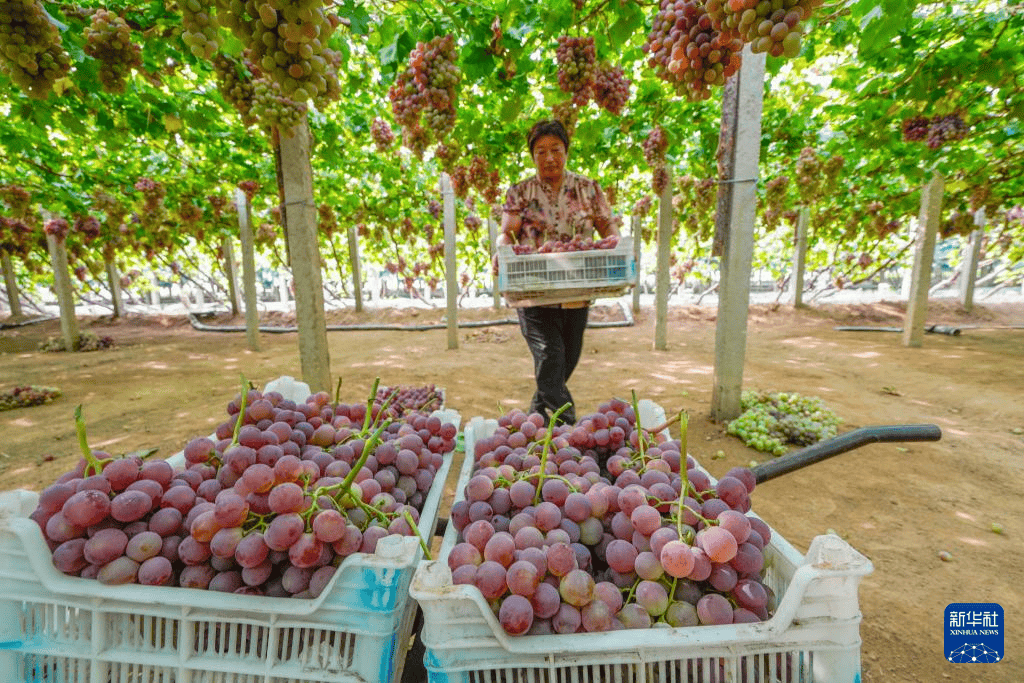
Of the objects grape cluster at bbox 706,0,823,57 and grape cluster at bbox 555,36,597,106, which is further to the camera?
grape cluster at bbox 555,36,597,106

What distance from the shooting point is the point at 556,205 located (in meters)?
2.96

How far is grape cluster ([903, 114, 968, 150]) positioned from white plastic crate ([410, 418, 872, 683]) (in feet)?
16.9

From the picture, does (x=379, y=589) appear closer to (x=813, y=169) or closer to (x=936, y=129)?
(x=936, y=129)

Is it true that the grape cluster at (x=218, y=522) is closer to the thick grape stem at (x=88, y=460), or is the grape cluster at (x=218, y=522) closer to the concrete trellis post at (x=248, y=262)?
the thick grape stem at (x=88, y=460)

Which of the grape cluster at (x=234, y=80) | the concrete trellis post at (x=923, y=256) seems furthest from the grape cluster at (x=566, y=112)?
the concrete trellis post at (x=923, y=256)

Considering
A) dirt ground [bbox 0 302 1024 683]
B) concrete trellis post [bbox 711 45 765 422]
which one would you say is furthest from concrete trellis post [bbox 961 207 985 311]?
concrete trellis post [bbox 711 45 765 422]

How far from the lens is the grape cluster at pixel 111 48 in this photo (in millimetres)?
2229

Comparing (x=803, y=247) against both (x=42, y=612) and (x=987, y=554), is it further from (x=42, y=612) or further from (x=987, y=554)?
(x=42, y=612)

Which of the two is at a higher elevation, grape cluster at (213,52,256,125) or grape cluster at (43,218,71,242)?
grape cluster at (213,52,256,125)

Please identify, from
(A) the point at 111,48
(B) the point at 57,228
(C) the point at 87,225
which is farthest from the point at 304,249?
(C) the point at 87,225

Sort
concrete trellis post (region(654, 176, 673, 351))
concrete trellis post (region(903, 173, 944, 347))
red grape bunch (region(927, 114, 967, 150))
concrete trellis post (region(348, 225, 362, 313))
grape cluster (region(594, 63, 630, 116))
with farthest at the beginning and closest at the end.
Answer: concrete trellis post (region(348, 225, 362, 313)) < concrete trellis post (region(654, 176, 673, 351)) < concrete trellis post (region(903, 173, 944, 347)) < red grape bunch (region(927, 114, 967, 150)) < grape cluster (region(594, 63, 630, 116))

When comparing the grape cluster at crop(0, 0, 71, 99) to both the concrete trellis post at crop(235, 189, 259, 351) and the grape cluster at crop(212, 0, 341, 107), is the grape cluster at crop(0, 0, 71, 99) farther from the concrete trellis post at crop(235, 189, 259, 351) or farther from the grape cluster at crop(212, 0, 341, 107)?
the concrete trellis post at crop(235, 189, 259, 351)

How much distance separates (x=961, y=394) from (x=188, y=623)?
6542mm

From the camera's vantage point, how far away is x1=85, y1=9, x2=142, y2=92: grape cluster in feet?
7.31
